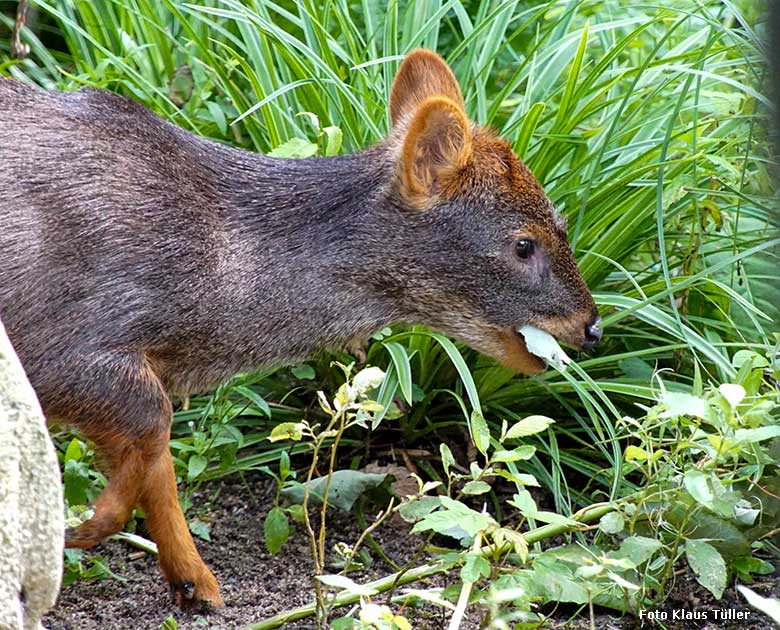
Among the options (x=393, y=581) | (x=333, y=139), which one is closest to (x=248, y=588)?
(x=393, y=581)

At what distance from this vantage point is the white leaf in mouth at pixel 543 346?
4309mm

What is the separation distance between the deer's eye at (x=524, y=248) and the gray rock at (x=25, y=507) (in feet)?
6.29

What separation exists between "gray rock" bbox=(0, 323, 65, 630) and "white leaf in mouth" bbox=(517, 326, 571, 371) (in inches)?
74.2

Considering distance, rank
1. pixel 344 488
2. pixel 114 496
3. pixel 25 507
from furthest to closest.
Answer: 1. pixel 344 488
2. pixel 114 496
3. pixel 25 507

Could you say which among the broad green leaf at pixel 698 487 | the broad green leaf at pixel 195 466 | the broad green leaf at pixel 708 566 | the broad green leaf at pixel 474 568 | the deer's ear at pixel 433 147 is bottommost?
the broad green leaf at pixel 195 466

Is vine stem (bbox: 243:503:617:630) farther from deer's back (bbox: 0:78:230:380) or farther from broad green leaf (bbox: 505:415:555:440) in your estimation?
deer's back (bbox: 0:78:230:380)

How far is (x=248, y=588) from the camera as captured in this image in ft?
14.1

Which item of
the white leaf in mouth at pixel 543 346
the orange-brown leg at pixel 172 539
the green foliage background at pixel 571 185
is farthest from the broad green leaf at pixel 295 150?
the orange-brown leg at pixel 172 539

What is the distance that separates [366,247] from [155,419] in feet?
2.85

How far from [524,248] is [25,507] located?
2.02 metres

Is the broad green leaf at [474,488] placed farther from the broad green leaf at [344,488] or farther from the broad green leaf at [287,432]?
the broad green leaf at [344,488]

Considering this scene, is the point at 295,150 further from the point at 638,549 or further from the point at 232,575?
the point at 638,549

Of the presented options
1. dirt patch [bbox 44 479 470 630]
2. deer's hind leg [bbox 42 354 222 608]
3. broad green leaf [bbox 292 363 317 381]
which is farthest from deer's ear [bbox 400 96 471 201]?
dirt patch [bbox 44 479 470 630]

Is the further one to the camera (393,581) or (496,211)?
(496,211)
